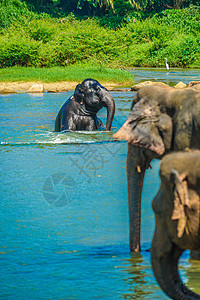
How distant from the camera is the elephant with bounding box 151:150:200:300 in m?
2.50

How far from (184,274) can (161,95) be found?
4.27 ft

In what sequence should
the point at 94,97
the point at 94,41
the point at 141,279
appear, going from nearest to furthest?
the point at 141,279, the point at 94,97, the point at 94,41

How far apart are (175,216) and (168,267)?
42 cm

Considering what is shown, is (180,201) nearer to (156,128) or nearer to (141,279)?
(156,128)

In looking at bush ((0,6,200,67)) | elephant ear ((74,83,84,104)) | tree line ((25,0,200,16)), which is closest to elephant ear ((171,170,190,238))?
elephant ear ((74,83,84,104))

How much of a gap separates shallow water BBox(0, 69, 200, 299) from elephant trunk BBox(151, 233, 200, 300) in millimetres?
851

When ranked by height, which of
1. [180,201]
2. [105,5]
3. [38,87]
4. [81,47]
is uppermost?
[105,5]

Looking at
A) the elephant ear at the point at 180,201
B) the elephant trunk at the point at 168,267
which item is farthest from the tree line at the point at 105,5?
the elephant ear at the point at 180,201

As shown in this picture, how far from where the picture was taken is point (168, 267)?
288 cm

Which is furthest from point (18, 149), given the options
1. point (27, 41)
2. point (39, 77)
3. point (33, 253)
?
point (27, 41)

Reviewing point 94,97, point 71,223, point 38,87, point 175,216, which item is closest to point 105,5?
point 38,87

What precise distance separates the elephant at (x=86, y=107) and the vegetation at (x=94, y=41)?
13.3 m

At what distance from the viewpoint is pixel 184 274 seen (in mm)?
4023

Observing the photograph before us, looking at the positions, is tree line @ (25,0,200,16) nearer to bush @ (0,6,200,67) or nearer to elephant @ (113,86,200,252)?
bush @ (0,6,200,67)
